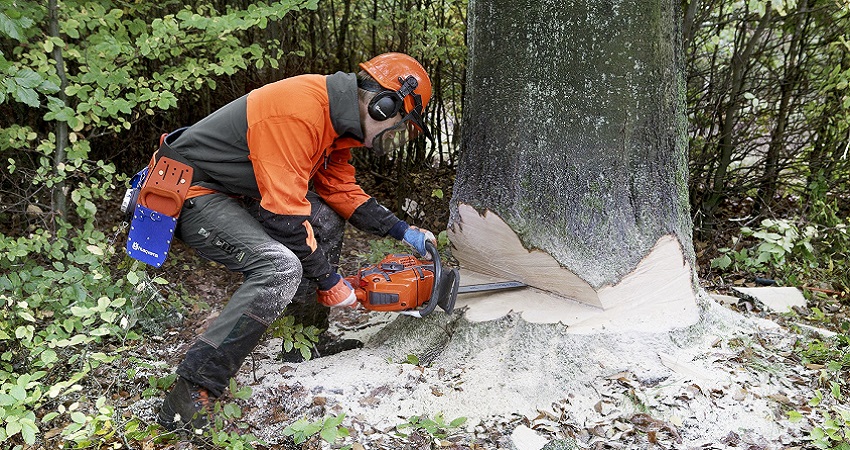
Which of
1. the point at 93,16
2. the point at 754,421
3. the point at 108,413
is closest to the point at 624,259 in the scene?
the point at 754,421

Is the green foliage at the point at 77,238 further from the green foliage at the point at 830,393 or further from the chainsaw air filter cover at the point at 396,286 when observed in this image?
the green foliage at the point at 830,393

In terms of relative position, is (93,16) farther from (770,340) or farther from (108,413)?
(770,340)

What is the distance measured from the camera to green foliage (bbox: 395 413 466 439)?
262 centimetres

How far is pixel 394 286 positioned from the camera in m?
3.00

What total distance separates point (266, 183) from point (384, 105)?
1.89 feet

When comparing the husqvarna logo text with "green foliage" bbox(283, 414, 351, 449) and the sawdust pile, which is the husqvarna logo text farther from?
"green foliage" bbox(283, 414, 351, 449)

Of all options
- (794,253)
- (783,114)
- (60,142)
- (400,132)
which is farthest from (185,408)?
(783,114)

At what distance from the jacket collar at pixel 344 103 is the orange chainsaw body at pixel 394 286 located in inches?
26.9

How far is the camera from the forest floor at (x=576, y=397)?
2.57m

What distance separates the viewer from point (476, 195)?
3074mm

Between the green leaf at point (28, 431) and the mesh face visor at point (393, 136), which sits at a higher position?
the mesh face visor at point (393, 136)

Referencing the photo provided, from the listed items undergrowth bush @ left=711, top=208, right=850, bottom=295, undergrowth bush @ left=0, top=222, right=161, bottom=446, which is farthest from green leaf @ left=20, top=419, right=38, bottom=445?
undergrowth bush @ left=711, top=208, right=850, bottom=295

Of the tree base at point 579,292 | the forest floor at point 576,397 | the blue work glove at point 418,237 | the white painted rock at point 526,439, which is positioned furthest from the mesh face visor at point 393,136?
the white painted rock at point 526,439

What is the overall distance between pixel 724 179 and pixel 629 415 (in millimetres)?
3072
